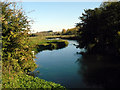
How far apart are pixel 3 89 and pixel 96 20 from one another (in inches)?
999

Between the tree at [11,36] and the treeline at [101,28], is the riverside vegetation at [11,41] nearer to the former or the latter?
the tree at [11,36]

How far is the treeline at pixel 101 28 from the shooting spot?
79.6 feet

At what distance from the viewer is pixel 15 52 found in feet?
24.6

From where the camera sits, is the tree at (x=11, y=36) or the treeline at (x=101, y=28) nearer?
the tree at (x=11, y=36)

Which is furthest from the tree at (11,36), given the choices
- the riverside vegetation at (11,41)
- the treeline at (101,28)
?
the treeline at (101,28)

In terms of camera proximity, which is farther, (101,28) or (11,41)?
(101,28)

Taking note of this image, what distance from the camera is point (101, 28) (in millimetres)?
25750

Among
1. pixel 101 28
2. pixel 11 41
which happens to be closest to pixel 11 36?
pixel 11 41

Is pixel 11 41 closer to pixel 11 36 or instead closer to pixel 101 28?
pixel 11 36

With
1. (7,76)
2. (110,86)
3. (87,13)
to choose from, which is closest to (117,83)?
(110,86)

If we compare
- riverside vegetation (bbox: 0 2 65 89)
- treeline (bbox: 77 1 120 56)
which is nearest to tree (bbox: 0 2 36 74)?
riverside vegetation (bbox: 0 2 65 89)

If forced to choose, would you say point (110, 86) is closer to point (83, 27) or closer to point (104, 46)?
point (104, 46)

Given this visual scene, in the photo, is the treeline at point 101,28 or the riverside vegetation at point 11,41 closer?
the riverside vegetation at point 11,41

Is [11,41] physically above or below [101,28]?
below
